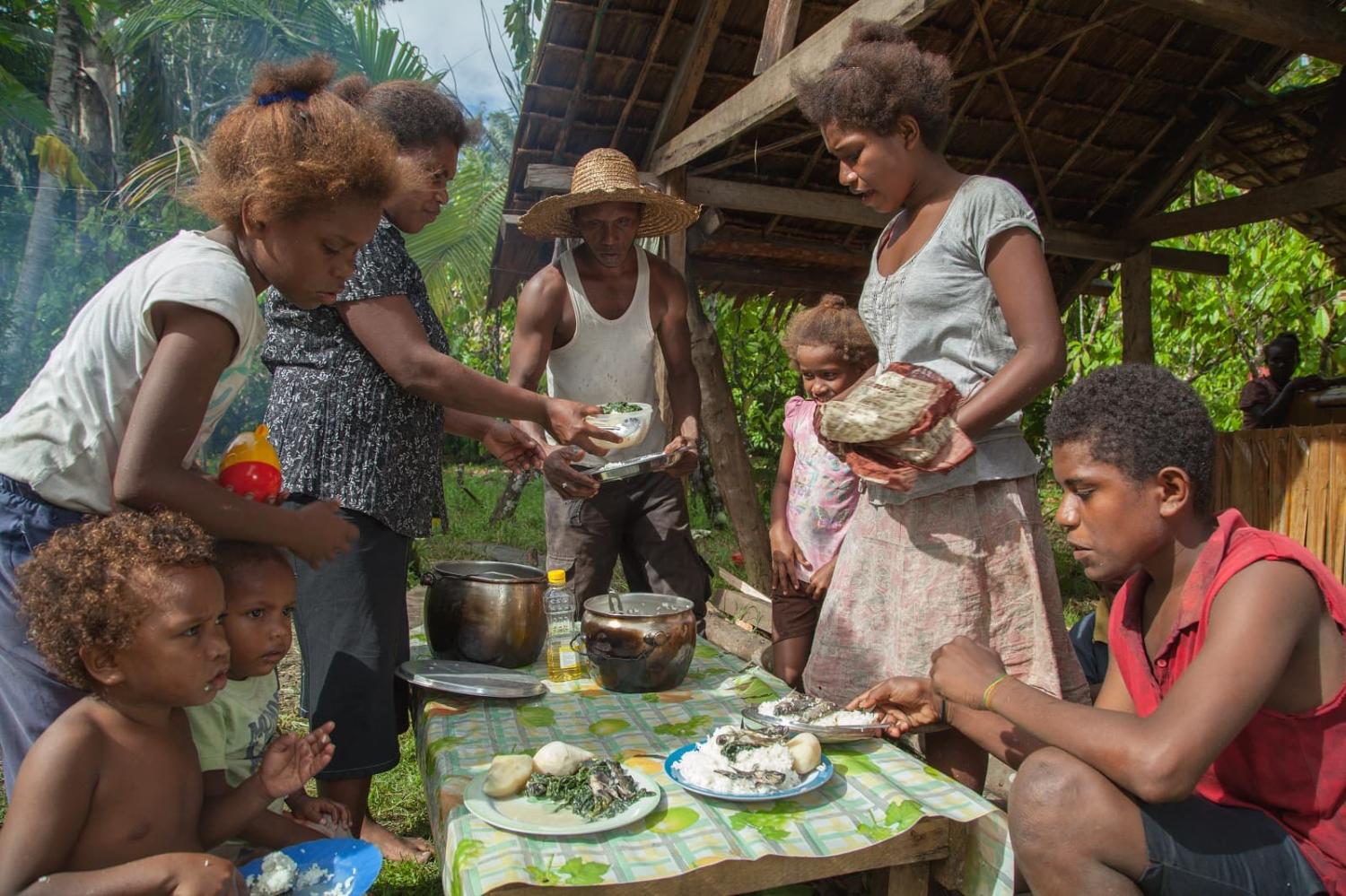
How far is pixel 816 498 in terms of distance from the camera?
3508 mm

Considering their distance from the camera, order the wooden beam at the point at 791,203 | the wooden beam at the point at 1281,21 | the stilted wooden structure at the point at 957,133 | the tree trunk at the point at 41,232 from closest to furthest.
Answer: the wooden beam at the point at 1281,21
the stilted wooden structure at the point at 957,133
the wooden beam at the point at 791,203
the tree trunk at the point at 41,232

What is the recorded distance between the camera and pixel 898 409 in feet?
6.73

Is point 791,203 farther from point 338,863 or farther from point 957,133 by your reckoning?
point 338,863

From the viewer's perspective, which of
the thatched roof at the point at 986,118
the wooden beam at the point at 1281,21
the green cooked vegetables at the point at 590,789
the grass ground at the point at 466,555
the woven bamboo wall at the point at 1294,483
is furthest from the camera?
the thatched roof at the point at 986,118

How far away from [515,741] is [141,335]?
1054 mm

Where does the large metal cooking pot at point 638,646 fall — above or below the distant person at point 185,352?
below

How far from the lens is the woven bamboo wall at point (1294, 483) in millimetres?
4219

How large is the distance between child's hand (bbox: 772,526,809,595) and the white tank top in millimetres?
584

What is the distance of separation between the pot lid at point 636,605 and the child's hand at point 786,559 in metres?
1.15

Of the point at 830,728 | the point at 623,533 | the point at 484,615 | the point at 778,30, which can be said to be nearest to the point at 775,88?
the point at 778,30

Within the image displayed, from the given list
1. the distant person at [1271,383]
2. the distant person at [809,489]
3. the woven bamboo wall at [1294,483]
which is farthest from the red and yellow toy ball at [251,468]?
the distant person at [1271,383]

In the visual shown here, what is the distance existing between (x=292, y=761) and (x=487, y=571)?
0.77 meters

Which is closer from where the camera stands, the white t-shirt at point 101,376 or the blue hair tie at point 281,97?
the white t-shirt at point 101,376

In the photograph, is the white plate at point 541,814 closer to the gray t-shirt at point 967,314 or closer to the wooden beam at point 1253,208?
the gray t-shirt at point 967,314
